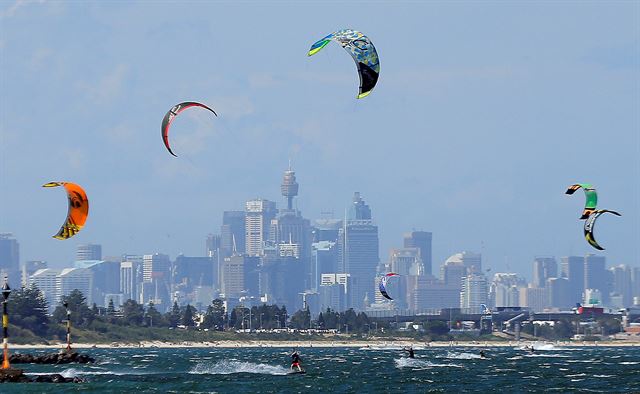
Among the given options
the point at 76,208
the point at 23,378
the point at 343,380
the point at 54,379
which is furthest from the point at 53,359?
the point at 76,208

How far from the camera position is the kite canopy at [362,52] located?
74.2m

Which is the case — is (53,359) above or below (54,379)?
above

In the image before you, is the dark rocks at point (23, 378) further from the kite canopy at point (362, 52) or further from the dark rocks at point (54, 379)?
the kite canopy at point (362, 52)

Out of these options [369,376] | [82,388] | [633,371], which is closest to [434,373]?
[369,376]

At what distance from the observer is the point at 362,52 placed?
7562 centimetres

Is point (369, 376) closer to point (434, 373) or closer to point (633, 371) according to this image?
point (434, 373)

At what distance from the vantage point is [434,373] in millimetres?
121375

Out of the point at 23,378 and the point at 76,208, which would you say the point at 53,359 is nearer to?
the point at 23,378

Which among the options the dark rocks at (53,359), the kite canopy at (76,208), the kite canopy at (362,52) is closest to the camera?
the kite canopy at (362,52)

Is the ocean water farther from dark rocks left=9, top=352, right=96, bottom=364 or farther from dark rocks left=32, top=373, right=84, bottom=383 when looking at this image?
dark rocks left=9, top=352, right=96, bottom=364

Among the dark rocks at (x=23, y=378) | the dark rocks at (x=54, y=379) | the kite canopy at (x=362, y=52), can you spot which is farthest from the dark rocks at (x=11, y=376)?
the kite canopy at (x=362, y=52)

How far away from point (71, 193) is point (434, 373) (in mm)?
40996

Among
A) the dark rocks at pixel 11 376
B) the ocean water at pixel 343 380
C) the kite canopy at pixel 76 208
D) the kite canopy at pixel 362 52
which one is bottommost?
the ocean water at pixel 343 380

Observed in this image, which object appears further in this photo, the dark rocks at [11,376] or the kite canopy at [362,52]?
the dark rocks at [11,376]
